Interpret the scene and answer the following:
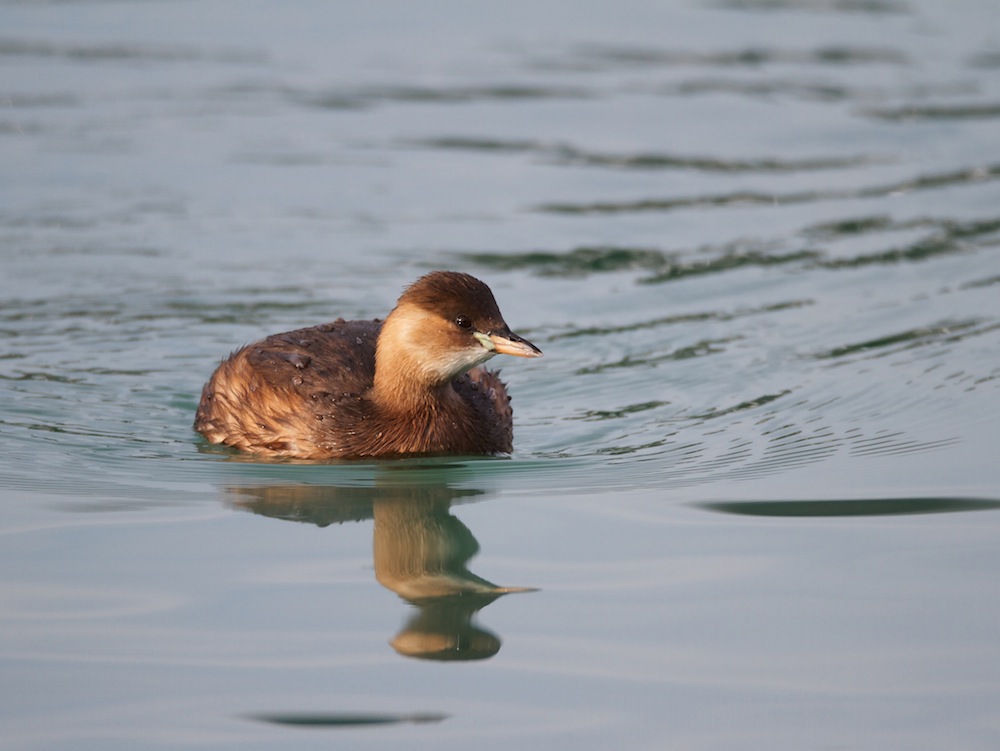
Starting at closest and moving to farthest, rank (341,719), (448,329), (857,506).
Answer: (341,719) < (857,506) < (448,329)

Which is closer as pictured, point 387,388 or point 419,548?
point 419,548

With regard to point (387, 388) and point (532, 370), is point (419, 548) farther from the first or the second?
point (532, 370)

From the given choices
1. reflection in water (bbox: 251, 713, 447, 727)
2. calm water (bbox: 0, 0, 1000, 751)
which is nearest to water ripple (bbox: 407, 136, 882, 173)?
calm water (bbox: 0, 0, 1000, 751)

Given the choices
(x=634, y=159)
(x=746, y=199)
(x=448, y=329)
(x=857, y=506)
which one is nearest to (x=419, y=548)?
(x=448, y=329)

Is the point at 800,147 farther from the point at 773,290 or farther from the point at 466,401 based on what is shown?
the point at 466,401

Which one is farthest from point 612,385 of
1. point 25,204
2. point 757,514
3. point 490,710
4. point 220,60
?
point 220,60

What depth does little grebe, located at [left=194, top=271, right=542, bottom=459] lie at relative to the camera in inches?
371

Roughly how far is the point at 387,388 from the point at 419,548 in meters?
2.10

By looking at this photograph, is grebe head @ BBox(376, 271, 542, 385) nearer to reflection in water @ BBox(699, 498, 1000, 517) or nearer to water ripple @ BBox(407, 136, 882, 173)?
reflection in water @ BBox(699, 498, 1000, 517)

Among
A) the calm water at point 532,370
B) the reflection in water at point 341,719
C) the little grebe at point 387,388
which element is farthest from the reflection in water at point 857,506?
the reflection in water at point 341,719

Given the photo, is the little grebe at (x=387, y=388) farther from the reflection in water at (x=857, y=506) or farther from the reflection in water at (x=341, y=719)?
the reflection in water at (x=341, y=719)

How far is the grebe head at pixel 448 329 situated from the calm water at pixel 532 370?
0.63 meters

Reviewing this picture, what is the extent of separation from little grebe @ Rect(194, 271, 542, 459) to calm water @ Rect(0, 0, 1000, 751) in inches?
12.3

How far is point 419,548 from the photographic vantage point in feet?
25.8
